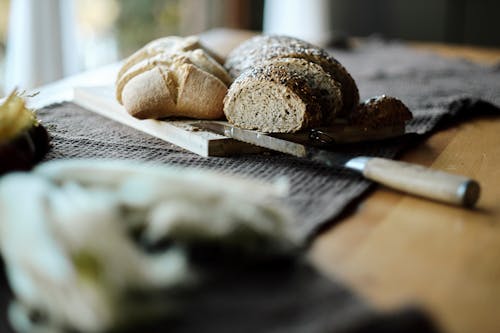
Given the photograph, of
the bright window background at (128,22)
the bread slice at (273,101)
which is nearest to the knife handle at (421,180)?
the bread slice at (273,101)

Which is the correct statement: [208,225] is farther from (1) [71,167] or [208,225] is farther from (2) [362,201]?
(2) [362,201]

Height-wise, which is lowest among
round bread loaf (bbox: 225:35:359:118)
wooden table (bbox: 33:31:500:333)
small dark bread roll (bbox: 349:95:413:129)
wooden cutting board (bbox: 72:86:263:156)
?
wooden table (bbox: 33:31:500:333)

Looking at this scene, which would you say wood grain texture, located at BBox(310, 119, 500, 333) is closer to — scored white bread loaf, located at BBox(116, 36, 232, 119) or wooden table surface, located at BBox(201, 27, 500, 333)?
wooden table surface, located at BBox(201, 27, 500, 333)

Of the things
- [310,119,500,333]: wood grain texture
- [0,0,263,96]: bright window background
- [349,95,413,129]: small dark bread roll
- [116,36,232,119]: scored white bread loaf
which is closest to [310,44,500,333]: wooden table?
[310,119,500,333]: wood grain texture

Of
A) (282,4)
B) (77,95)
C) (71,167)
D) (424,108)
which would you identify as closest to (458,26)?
(282,4)

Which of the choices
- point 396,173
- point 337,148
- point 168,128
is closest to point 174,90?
point 168,128

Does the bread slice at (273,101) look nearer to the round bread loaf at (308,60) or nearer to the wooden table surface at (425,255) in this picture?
the round bread loaf at (308,60)

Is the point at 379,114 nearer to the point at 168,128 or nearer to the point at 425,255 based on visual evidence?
the point at 168,128
